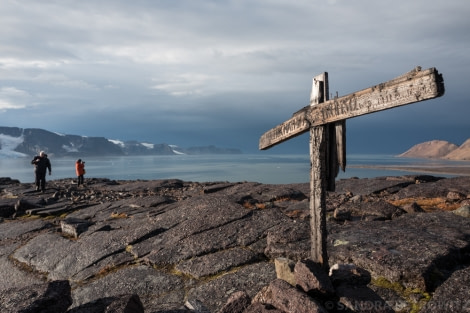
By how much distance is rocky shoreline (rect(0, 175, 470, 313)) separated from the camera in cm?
644

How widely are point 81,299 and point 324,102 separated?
8106 millimetres

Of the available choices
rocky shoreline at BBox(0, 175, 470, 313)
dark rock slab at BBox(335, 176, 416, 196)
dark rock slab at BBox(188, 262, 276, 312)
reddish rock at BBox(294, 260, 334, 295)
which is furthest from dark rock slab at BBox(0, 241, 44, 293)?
dark rock slab at BBox(335, 176, 416, 196)

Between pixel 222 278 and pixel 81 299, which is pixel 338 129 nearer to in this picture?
pixel 222 278

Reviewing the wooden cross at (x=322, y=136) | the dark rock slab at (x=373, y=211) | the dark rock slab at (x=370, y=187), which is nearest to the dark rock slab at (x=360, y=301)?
the wooden cross at (x=322, y=136)

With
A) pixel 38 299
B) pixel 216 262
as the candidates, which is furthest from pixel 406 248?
pixel 38 299

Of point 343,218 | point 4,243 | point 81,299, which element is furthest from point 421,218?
point 4,243

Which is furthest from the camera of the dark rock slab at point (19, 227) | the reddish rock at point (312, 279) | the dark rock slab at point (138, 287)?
the dark rock slab at point (19, 227)

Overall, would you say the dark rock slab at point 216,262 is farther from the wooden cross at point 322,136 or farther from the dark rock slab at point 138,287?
the wooden cross at point 322,136

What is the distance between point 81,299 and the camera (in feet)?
29.9

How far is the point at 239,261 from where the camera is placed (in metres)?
9.45

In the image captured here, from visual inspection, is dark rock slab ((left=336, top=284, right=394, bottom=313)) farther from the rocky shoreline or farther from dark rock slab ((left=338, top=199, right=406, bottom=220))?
dark rock slab ((left=338, top=199, right=406, bottom=220))

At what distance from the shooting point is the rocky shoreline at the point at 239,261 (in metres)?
6.44

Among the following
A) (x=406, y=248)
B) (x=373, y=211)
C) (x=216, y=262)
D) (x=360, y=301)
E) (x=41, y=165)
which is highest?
(x=41, y=165)

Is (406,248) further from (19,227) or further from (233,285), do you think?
(19,227)
